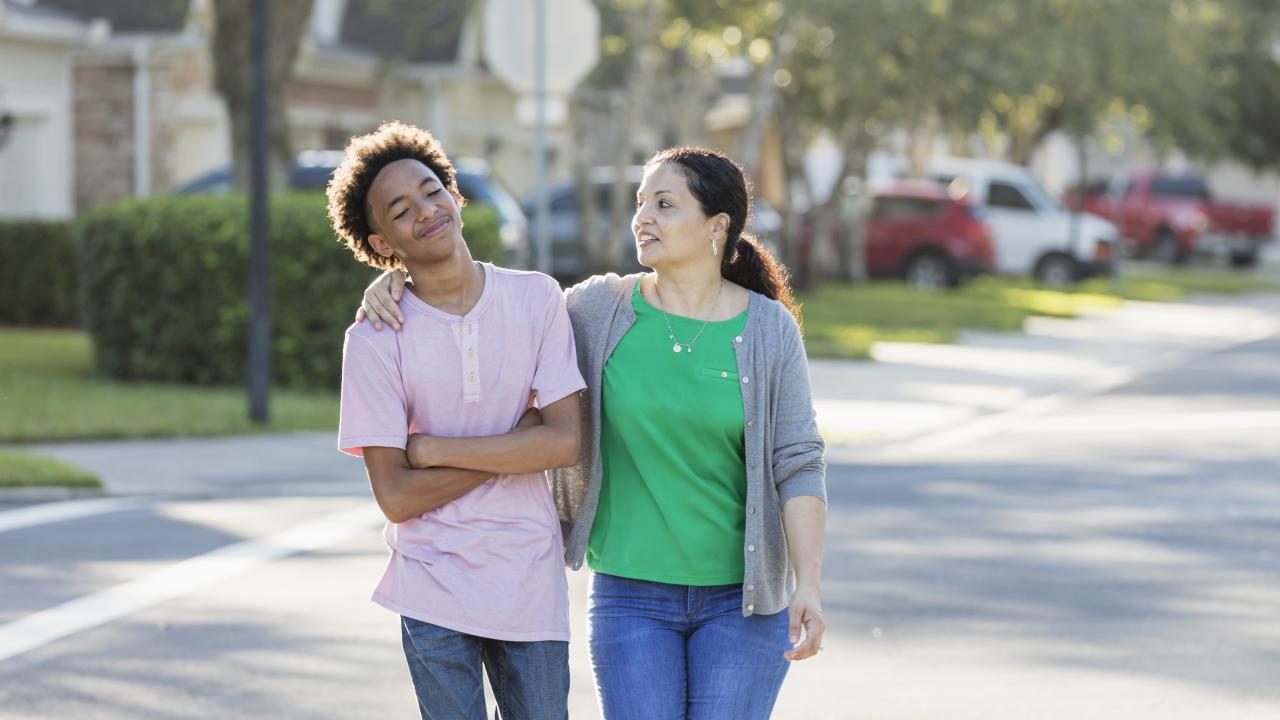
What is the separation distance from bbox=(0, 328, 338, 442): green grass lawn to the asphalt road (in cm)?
227

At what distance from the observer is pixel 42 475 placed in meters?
11.5

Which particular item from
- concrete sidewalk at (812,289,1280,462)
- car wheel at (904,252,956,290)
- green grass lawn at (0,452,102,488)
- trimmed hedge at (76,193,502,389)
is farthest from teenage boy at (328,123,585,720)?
car wheel at (904,252,956,290)

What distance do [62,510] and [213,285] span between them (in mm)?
5560

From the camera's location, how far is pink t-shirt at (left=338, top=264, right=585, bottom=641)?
3.83 metres

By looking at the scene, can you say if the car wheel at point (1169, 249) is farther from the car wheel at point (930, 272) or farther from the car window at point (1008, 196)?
the car wheel at point (930, 272)

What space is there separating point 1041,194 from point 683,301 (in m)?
31.6

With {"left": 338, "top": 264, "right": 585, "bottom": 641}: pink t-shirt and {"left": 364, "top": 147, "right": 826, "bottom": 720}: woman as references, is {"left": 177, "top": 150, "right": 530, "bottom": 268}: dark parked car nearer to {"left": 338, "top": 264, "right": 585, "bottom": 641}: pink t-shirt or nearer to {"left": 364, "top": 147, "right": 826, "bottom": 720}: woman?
{"left": 364, "top": 147, "right": 826, "bottom": 720}: woman

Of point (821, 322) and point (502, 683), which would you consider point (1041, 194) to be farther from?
point (502, 683)

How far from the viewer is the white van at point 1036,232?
112ft

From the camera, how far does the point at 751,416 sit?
13.4 feet

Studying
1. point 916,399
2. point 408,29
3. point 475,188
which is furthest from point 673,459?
point 408,29

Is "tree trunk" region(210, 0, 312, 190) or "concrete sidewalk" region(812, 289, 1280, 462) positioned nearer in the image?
"concrete sidewalk" region(812, 289, 1280, 462)

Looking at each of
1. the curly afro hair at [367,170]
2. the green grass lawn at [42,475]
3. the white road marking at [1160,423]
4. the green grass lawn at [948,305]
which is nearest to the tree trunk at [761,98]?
the green grass lawn at [948,305]

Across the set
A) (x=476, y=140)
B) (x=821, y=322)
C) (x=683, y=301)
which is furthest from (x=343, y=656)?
(x=476, y=140)
